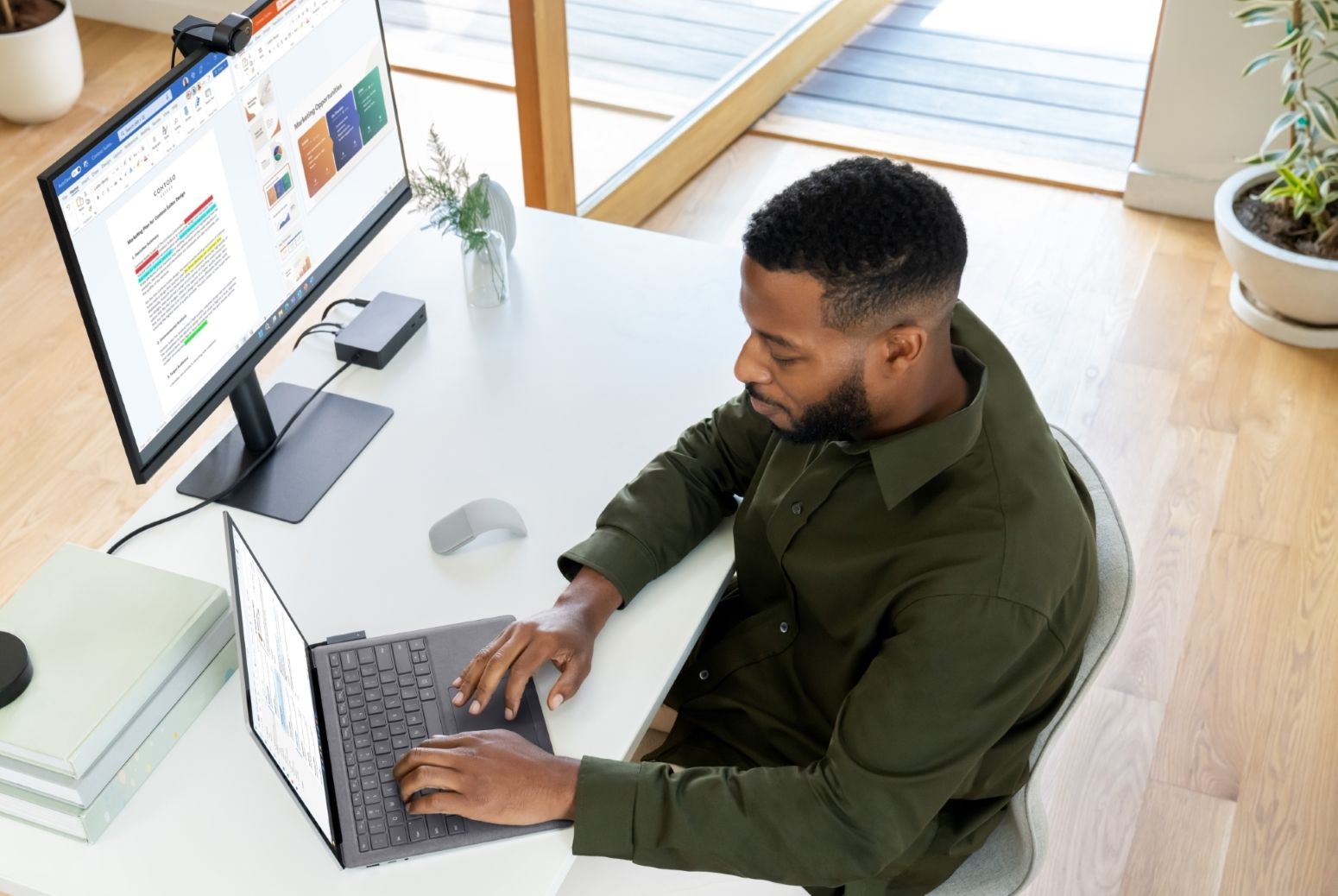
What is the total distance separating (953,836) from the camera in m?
1.43

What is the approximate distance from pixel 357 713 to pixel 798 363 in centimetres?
58

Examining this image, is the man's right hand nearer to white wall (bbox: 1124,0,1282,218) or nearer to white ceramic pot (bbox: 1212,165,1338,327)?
white ceramic pot (bbox: 1212,165,1338,327)

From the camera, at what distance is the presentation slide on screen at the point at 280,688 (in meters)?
1.17

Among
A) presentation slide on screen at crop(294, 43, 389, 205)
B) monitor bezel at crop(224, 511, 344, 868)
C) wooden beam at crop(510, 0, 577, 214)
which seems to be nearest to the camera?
monitor bezel at crop(224, 511, 344, 868)

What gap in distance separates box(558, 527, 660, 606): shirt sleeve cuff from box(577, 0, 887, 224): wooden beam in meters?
1.87

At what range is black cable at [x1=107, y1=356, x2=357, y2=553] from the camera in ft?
5.28

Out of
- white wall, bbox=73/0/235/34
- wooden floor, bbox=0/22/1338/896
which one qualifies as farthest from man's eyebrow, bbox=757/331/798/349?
white wall, bbox=73/0/235/34

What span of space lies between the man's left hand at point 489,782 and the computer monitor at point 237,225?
1.49 ft

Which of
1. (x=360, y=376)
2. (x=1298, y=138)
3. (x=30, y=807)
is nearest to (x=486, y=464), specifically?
(x=360, y=376)

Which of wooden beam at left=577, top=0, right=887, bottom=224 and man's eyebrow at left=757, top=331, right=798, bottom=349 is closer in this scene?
man's eyebrow at left=757, top=331, right=798, bottom=349

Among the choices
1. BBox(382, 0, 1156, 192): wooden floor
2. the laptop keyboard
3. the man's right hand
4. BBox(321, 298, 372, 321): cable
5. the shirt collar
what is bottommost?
BBox(382, 0, 1156, 192): wooden floor

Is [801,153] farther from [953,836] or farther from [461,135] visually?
[953,836]

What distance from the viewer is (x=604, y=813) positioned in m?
1.30

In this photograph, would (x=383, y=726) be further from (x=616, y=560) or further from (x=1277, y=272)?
(x=1277, y=272)
